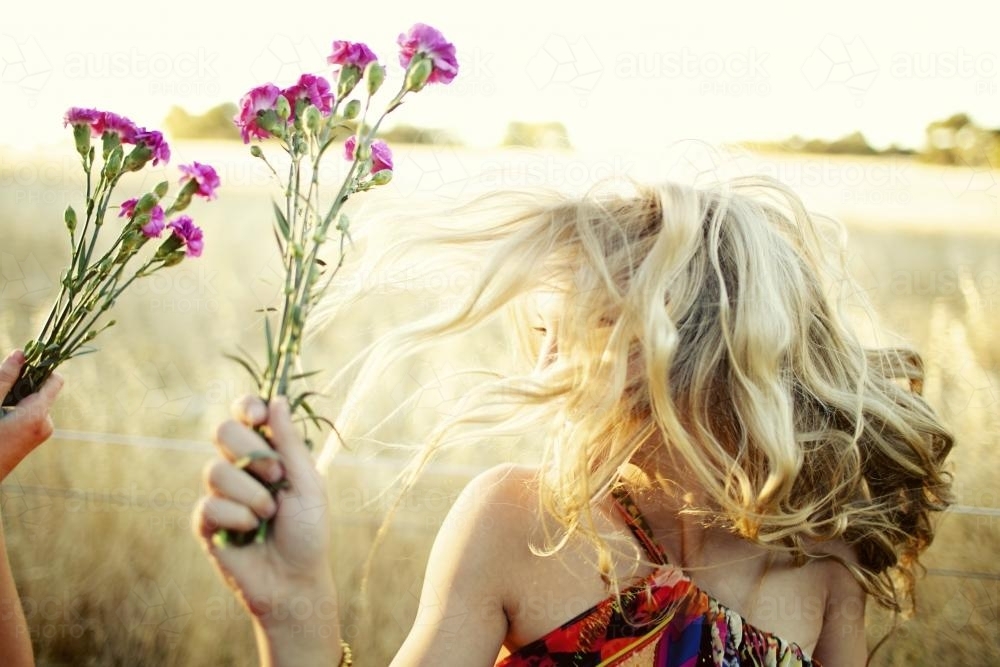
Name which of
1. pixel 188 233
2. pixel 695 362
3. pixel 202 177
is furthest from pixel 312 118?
pixel 695 362

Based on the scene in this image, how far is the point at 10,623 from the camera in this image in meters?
1.12

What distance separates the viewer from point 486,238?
4.09 ft

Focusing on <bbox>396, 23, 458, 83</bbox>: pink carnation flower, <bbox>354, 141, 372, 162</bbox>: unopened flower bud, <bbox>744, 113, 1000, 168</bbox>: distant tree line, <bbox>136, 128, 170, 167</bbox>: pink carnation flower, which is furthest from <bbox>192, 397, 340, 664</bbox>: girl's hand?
<bbox>744, 113, 1000, 168</bbox>: distant tree line

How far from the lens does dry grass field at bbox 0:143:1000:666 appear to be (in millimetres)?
2195

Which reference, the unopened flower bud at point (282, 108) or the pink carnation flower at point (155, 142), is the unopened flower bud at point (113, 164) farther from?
the unopened flower bud at point (282, 108)

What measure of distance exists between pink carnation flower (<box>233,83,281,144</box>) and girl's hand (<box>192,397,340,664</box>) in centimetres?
29

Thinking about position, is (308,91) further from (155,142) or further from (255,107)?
(155,142)

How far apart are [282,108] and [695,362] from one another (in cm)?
67

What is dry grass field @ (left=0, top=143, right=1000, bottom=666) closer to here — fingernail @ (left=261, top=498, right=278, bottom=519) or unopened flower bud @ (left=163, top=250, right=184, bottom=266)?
unopened flower bud @ (left=163, top=250, right=184, bottom=266)

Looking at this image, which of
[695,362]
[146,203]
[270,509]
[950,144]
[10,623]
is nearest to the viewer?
[270,509]

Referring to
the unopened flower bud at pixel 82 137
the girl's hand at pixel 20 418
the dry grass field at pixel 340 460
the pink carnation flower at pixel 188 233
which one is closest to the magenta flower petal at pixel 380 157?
the pink carnation flower at pixel 188 233

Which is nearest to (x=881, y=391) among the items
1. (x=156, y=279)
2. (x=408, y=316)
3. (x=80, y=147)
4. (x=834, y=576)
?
(x=834, y=576)

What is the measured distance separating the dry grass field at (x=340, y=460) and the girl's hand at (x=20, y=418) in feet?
2.48

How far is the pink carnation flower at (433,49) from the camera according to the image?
80 centimetres
